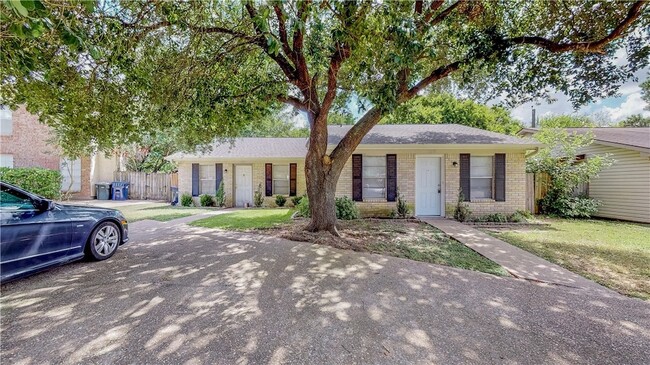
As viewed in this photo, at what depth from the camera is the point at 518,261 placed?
16.9 ft

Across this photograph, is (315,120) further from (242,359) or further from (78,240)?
(242,359)

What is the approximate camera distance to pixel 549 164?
35.6 ft

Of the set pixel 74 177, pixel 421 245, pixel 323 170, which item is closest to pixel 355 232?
pixel 421 245

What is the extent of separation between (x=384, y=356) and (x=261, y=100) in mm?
5672

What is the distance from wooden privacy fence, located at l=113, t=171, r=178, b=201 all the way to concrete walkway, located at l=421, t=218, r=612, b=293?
52.6 feet

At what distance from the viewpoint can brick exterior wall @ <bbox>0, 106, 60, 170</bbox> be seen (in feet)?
49.4

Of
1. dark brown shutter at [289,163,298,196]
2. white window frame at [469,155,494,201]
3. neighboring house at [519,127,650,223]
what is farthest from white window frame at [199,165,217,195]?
neighboring house at [519,127,650,223]

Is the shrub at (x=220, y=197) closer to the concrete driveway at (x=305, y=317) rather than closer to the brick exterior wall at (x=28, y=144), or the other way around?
the concrete driveway at (x=305, y=317)

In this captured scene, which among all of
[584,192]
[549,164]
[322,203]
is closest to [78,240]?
[322,203]

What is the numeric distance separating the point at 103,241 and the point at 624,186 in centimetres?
1582

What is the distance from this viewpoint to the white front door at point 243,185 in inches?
555

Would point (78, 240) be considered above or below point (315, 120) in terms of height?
below

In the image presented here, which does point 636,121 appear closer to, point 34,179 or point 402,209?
point 402,209

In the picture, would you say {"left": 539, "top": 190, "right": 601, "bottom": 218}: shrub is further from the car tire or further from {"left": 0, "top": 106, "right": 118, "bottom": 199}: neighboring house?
{"left": 0, "top": 106, "right": 118, "bottom": 199}: neighboring house
